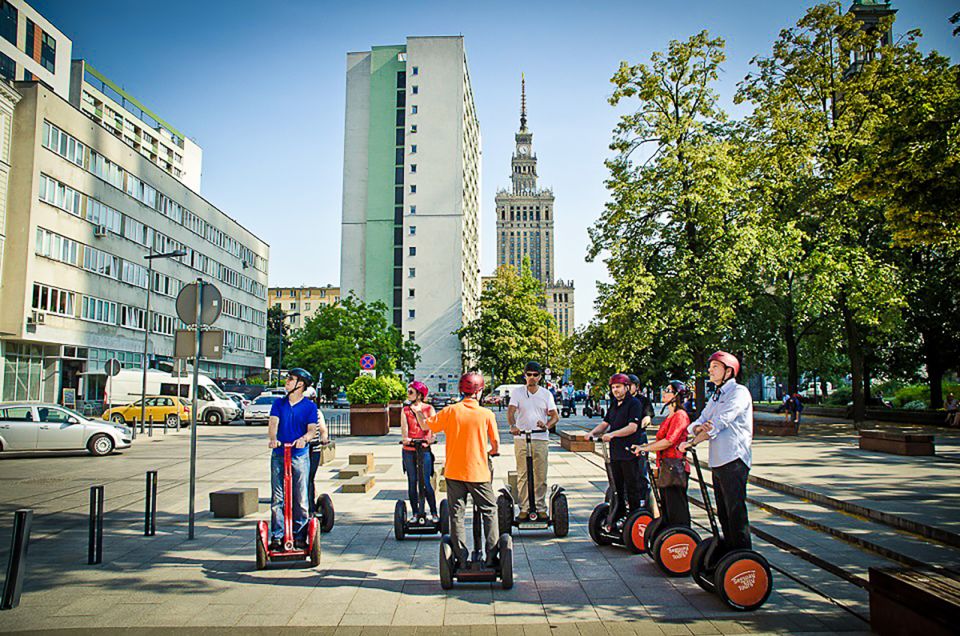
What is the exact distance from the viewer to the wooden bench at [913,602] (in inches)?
164

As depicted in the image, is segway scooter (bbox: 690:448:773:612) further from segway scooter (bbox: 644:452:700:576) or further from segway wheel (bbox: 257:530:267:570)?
segway wheel (bbox: 257:530:267:570)

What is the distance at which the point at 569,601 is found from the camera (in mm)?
5758

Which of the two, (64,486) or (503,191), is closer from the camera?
(64,486)

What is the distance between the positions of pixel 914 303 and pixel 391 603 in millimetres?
32249

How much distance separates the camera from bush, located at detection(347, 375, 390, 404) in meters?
26.3

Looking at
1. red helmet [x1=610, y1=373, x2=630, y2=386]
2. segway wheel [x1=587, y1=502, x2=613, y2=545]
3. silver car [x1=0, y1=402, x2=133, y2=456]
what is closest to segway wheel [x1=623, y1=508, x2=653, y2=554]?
segway wheel [x1=587, y1=502, x2=613, y2=545]

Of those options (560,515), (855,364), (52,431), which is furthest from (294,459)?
(855,364)

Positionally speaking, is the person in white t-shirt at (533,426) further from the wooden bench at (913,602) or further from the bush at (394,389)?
the bush at (394,389)

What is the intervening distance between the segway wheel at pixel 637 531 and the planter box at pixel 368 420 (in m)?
19.3

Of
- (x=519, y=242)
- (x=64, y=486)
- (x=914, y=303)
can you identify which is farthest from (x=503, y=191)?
(x=64, y=486)

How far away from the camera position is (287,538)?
6.79 metres

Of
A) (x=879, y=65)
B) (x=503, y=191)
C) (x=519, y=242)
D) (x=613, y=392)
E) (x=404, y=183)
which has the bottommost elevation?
(x=613, y=392)

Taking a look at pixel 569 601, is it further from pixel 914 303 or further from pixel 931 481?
pixel 914 303

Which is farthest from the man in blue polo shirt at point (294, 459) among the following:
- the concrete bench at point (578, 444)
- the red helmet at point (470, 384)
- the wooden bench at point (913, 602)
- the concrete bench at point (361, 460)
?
the concrete bench at point (578, 444)
